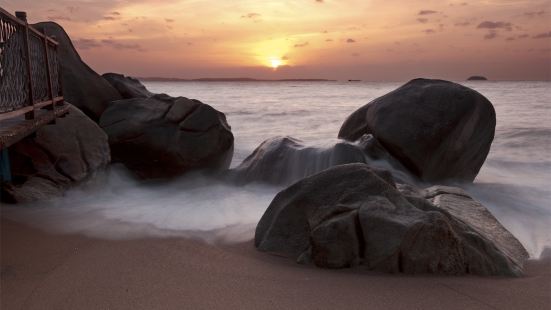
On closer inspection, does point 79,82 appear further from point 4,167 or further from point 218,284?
point 218,284

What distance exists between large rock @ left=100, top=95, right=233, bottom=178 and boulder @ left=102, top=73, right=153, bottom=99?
7.33 feet

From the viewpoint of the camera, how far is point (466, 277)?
13.0 ft

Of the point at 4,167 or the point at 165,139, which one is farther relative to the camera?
the point at 165,139

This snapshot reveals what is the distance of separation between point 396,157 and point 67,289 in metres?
6.71

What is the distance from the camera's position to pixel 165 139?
955 centimetres

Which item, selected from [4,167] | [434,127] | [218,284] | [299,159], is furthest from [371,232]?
[299,159]

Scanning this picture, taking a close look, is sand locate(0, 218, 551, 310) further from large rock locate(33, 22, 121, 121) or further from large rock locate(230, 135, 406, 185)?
large rock locate(33, 22, 121, 121)

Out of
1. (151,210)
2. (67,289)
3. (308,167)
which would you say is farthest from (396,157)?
(67,289)

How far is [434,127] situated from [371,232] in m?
5.17

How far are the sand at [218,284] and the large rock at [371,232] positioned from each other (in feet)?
0.46

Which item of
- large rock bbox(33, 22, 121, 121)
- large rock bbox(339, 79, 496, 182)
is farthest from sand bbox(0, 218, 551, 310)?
large rock bbox(33, 22, 121, 121)

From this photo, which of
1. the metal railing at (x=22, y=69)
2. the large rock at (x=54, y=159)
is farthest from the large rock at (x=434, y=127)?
the metal railing at (x=22, y=69)

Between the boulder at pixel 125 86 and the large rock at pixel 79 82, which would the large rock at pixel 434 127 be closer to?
the large rock at pixel 79 82

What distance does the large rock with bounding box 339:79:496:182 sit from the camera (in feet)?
28.7
